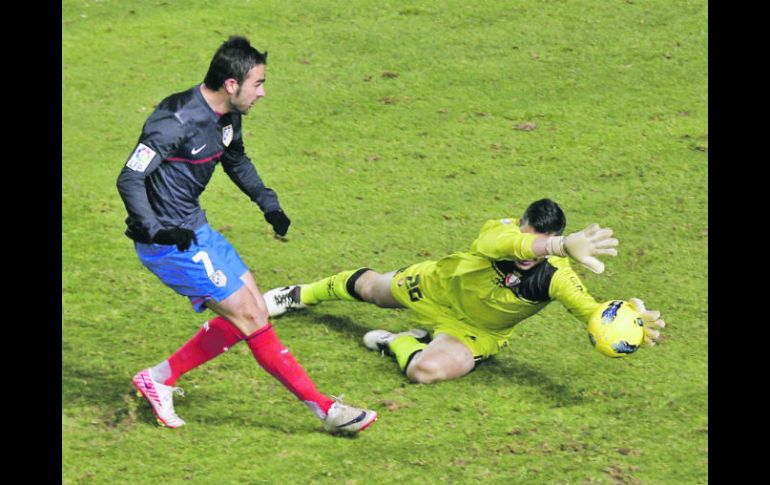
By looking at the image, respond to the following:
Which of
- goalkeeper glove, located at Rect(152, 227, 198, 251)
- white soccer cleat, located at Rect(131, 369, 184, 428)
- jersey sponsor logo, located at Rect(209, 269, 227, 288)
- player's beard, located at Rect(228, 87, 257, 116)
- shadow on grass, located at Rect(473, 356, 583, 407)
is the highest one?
player's beard, located at Rect(228, 87, 257, 116)

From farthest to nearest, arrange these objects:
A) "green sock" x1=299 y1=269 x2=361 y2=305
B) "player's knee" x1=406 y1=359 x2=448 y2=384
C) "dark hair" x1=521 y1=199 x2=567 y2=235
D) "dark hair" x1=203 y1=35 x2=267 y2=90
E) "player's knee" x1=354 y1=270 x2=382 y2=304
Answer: "green sock" x1=299 y1=269 x2=361 y2=305 → "player's knee" x1=354 y1=270 x2=382 y2=304 → "player's knee" x1=406 y1=359 x2=448 y2=384 → "dark hair" x1=521 y1=199 x2=567 y2=235 → "dark hair" x1=203 y1=35 x2=267 y2=90

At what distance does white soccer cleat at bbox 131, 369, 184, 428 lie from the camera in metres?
8.09

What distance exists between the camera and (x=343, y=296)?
9.55 metres

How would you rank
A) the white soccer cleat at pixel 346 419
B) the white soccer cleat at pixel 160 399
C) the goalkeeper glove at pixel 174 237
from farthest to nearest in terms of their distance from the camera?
the white soccer cleat at pixel 160 399
the white soccer cleat at pixel 346 419
the goalkeeper glove at pixel 174 237

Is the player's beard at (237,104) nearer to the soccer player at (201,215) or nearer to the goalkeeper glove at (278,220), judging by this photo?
the soccer player at (201,215)

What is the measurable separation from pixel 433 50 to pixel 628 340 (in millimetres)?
7095

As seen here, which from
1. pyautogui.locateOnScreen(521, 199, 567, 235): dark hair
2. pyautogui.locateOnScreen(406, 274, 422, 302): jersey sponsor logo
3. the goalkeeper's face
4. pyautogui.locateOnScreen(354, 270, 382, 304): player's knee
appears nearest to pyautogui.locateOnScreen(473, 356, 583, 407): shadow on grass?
pyautogui.locateOnScreen(406, 274, 422, 302): jersey sponsor logo

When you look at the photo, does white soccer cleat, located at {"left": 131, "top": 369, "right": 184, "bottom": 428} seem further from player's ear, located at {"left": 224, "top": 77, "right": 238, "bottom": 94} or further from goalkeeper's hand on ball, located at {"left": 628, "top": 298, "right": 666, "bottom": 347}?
goalkeeper's hand on ball, located at {"left": 628, "top": 298, "right": 666, "bottom": 347}

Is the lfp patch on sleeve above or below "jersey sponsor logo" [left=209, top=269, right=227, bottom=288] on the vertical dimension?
above

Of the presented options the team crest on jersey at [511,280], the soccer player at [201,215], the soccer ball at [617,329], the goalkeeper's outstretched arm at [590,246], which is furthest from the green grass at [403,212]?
the goalkeeper's outstretched arm at [590,246]

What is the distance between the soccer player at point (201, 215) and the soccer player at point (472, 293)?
3.50 ft

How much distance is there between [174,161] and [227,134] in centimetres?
45

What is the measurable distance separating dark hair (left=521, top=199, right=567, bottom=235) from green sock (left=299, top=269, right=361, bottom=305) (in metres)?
1.83

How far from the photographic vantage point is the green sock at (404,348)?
886cm
